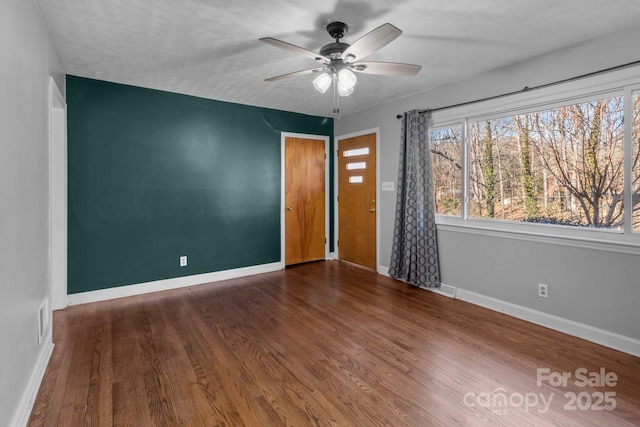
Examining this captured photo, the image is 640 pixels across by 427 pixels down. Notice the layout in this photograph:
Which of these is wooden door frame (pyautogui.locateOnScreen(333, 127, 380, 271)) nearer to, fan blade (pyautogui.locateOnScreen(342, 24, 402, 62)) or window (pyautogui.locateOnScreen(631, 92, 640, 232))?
fan blade (pyautogui.locateOnScreen(342, 24, 402, 62))

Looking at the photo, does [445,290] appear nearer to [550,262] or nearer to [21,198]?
[550,262]

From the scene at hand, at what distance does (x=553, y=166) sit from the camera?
3055 millimetres

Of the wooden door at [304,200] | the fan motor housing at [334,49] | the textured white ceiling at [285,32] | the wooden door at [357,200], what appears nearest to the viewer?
the textured white ceiling at [285,32]

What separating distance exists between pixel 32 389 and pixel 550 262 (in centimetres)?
404

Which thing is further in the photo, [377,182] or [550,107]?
[377,182]

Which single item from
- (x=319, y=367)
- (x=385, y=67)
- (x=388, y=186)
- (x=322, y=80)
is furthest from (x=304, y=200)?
(x=319, y=367)

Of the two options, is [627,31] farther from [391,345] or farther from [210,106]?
[210,106]

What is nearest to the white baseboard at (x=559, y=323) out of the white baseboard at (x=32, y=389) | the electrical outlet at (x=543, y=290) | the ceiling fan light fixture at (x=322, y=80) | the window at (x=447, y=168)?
the electrical outlet at (x=543, y=290)

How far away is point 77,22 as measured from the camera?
2383mm

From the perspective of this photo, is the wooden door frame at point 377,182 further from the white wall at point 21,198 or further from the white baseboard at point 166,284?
the white wall at point 21,198

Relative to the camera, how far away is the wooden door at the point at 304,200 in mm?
5219

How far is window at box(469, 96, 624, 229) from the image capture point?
2.70 meters

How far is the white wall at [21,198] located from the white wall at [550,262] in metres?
3.74

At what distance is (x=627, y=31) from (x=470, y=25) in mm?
1231
